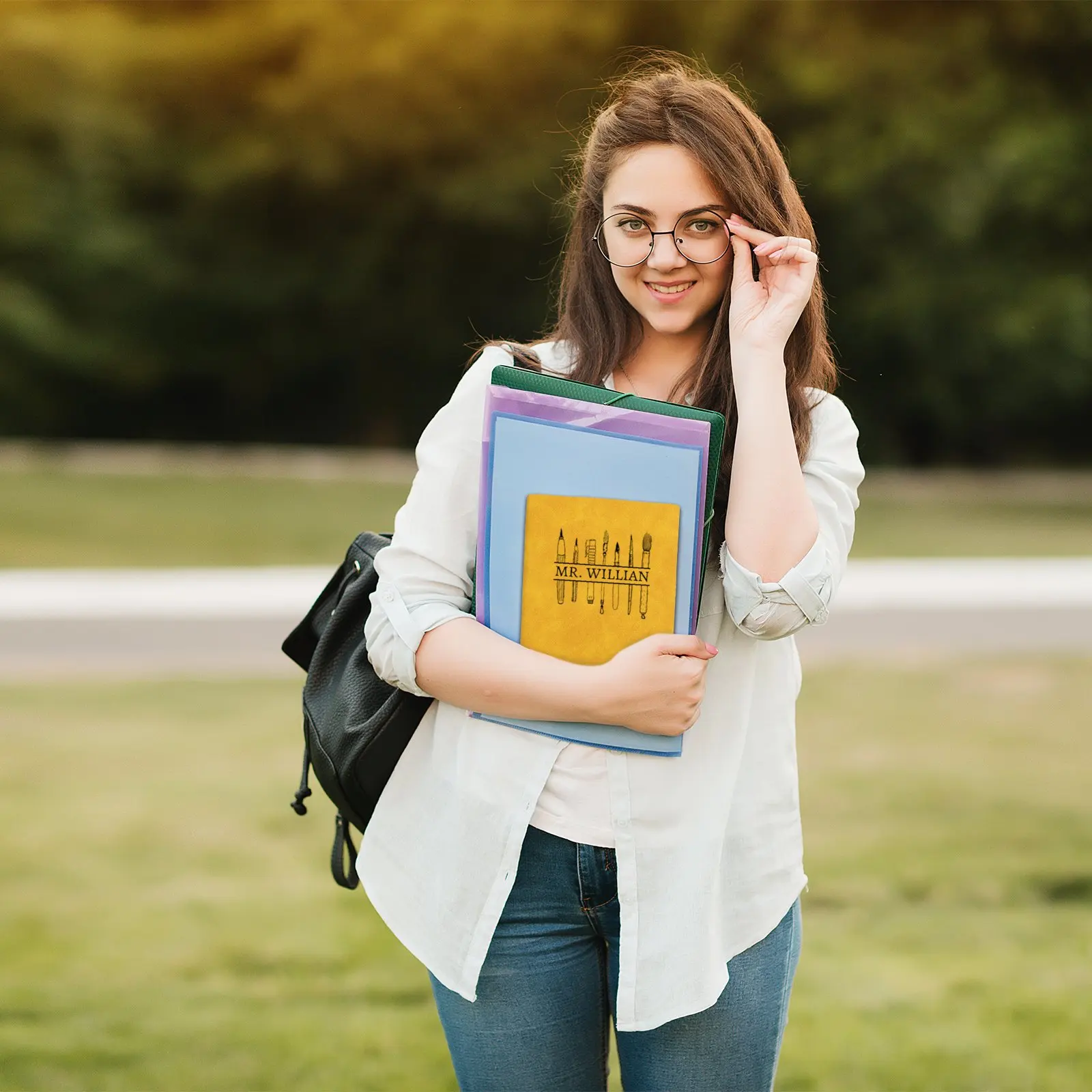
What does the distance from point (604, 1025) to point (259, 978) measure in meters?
1.79

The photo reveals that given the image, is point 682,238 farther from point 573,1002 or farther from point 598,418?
point 573,1002

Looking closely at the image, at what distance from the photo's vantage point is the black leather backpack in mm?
1459

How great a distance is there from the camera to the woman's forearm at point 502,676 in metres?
1.29

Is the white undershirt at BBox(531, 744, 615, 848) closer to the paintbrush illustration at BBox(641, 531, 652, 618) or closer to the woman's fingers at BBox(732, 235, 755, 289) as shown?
the paintbrush illustration at BBox(641, 531, 652, 618)

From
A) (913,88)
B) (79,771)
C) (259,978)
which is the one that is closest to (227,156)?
(913,88)

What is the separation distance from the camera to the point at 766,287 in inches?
54.5

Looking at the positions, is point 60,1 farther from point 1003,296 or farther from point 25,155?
point 1003,296

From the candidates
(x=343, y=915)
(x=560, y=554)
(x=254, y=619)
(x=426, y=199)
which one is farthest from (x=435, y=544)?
(x=426, y=199)

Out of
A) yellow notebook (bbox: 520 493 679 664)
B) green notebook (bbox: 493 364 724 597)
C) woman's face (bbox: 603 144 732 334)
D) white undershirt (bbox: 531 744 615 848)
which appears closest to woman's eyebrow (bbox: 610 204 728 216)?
woman's face (bbox: 603 144 732 334)

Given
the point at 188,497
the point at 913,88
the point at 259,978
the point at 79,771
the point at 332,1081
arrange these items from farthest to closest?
the point at 913,88 < the point at 188,497 < the point at 79,771 < the point at 259,978 < the point at 332,1081

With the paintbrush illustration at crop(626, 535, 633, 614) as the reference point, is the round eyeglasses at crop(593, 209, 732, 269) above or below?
above

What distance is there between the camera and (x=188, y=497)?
1310cm

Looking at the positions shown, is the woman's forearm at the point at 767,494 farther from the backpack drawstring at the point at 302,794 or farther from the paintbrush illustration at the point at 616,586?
the backpack drawstring at the point at 302,794

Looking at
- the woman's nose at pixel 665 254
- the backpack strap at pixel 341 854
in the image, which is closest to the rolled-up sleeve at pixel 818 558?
the woman's nose at pixel 665 254
